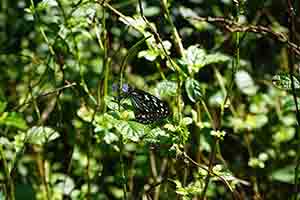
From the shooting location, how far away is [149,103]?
1144 mm

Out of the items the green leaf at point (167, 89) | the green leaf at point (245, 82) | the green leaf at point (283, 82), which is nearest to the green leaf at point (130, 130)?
the green leaf at point (167, 89)

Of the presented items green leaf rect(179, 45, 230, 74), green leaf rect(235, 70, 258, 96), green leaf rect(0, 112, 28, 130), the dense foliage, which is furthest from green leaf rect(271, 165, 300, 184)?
green leaf rect(0, 112, 28, 130)

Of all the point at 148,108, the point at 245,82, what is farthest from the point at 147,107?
the point at 245,82

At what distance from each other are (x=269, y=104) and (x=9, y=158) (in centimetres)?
74

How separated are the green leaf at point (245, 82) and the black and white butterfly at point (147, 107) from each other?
673 millimetres

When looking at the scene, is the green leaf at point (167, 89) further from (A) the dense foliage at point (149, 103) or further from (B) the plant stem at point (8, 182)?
(B) the plant stem at point (8, 182)

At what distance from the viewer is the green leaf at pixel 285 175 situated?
6.08 feet

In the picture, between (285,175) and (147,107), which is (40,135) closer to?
(147,107)

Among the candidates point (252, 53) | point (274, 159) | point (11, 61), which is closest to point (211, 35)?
point (252, 53)

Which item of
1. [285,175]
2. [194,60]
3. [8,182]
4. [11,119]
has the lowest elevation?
[285,175]

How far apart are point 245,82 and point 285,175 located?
290mm

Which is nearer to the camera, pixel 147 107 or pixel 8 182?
pixel 147 107

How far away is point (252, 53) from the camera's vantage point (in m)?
2.35

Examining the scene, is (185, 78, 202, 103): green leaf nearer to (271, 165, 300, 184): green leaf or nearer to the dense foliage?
the dense foliage
